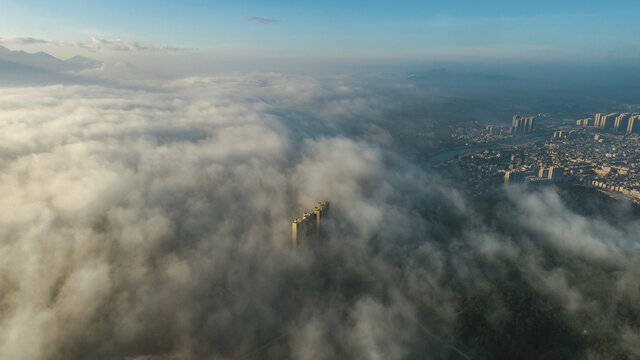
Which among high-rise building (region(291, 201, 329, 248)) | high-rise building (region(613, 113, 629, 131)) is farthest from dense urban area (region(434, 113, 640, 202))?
high-rise building (region(291, 201, 329, 248))

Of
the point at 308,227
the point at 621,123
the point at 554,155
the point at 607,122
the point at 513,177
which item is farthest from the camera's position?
the point at 607,122

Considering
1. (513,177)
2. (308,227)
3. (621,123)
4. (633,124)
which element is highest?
(621,123)

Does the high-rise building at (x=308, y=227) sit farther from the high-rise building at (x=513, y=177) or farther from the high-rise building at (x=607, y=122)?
the high-rise building at (x=607, y=122)

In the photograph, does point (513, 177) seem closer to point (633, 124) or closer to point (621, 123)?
point (621, 123)

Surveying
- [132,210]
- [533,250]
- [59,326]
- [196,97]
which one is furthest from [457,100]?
[59,326]

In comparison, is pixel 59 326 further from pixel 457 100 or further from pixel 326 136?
pixel 457 100

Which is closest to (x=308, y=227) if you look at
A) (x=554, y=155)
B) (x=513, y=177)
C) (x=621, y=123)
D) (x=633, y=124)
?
(x=513, y=177)

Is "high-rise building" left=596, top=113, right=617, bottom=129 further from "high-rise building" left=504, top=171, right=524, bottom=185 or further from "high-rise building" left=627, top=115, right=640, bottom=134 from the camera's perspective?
"high-rise building" left=504, top=171, right=524, bottom=185

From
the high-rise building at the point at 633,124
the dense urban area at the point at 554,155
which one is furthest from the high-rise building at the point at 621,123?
the high-rise building at the point at 633,124
